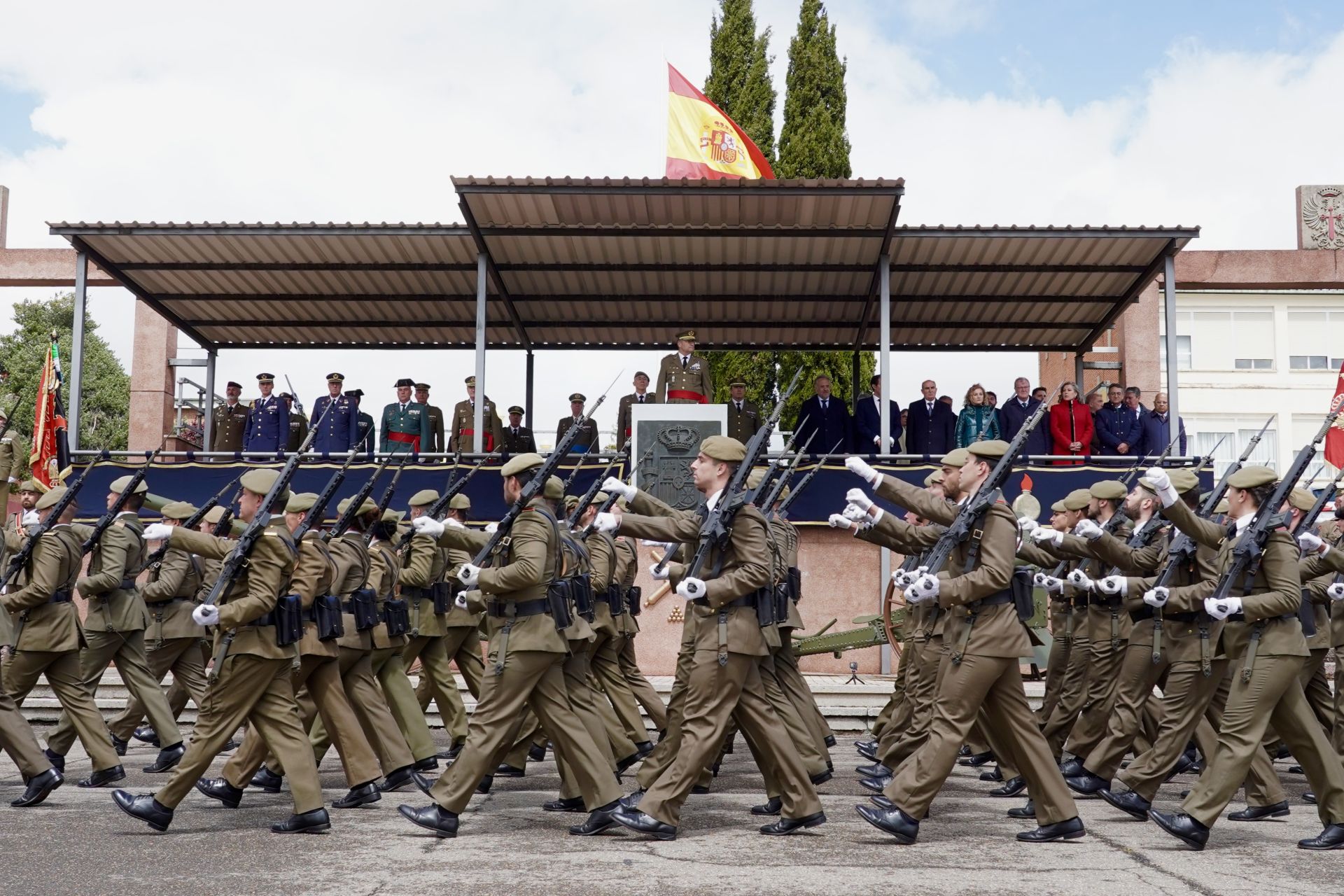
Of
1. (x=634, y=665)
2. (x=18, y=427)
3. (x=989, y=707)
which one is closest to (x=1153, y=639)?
(x=989, y=707)

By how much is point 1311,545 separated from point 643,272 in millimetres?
10129

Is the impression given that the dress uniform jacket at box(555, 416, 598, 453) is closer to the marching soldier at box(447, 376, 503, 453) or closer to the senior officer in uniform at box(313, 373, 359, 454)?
the marching soldier at box(447, 376, 503, 453)

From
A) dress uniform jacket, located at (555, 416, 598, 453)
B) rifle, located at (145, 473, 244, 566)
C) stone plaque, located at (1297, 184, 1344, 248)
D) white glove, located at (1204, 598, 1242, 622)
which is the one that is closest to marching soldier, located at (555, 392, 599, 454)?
dress uniform jacket, located at (555, 416, 598, 453)

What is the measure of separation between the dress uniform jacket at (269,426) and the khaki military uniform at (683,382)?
196 inches

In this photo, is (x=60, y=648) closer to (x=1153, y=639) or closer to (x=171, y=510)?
(x=171, y=510)

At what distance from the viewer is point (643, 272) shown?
16984 millimetres

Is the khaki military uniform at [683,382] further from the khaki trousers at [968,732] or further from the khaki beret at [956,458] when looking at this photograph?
the khaki trousers at [968,732]

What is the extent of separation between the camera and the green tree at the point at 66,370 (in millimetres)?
40562

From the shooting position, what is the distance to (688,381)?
15828 millimetres

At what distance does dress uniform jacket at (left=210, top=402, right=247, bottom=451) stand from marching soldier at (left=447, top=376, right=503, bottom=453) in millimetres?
2906

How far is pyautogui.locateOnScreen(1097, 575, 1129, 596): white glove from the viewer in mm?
8406

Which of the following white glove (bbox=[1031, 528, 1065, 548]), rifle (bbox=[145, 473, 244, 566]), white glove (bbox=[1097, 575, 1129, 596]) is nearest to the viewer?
white glove (bbox=[1097, 575, 1129, 596])

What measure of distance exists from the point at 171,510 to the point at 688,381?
706 centimetres

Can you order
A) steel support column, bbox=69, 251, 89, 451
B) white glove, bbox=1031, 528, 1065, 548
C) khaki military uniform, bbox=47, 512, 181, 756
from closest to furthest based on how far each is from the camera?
1. white glove, bbox=1031, 528, 1065, 548
2. khaki military uniform, bbox=47, 512, 181, 756
3. steel support column, bbox=69, 251, 89, 451
